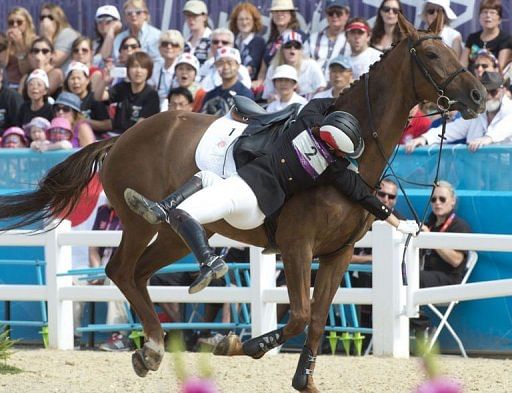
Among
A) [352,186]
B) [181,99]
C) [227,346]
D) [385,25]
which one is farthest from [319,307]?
[385,25]

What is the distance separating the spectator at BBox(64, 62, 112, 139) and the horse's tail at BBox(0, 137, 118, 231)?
12.1 feet

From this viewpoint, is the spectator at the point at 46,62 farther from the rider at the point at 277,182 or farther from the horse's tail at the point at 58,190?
the rider at the point at 277,182

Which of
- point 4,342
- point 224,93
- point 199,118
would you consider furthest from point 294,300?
point 224,93

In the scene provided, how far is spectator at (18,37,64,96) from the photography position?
11320 mm

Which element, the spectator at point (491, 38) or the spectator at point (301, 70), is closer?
the spectator at point (491, 38)

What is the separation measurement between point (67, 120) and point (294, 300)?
210 inches

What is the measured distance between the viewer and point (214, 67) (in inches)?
408

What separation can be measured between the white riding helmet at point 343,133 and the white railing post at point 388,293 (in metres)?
2.46

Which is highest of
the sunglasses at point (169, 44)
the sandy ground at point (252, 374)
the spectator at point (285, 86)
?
the sunglasses at point (169, 44)

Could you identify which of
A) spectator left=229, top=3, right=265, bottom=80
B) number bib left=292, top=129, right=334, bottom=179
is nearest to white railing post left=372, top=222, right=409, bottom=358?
number bib left=292, top=129, right=334, bottom=179

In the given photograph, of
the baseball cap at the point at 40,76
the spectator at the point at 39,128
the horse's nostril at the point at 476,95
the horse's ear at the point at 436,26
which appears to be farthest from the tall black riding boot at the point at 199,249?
the baseball cap at the point at 40,76

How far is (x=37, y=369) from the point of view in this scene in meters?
6.93

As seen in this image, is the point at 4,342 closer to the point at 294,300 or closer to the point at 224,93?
the point at 294,300

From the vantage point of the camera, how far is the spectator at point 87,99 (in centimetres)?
1029
